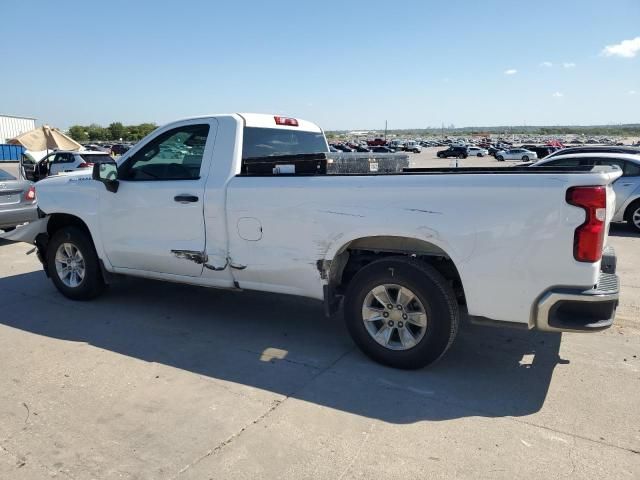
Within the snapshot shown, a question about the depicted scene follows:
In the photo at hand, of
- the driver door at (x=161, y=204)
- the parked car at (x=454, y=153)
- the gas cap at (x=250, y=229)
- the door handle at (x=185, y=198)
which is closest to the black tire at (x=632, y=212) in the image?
the gas cap at (x=250, y=229)

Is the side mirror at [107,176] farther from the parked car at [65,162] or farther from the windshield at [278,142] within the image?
the parked car at [65,162]

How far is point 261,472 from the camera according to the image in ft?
9.09

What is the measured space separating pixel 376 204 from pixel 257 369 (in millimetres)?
1574

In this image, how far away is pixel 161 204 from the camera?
491cm

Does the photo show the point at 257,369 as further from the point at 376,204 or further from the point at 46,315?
the point at 46,315

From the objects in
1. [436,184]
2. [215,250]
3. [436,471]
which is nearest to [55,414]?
[215,250]

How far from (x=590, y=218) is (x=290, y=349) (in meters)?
2.52

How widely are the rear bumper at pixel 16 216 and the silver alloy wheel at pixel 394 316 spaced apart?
25.5ft

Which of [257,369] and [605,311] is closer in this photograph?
[605,311]

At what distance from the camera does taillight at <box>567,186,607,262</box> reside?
3139 mm

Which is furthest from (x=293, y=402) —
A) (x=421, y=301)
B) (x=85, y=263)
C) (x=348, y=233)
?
(x=85, y=263)

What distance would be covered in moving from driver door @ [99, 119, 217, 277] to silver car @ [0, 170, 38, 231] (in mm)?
4994

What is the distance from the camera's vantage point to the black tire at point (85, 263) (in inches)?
219

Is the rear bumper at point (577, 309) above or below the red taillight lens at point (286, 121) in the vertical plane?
below
